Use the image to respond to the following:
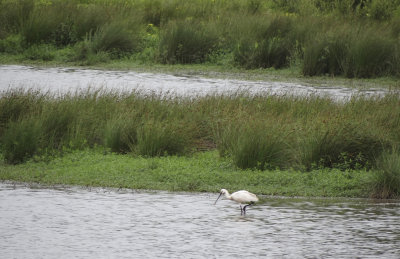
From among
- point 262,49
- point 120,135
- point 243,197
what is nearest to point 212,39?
point 262,49

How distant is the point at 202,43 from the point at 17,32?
6.96 meters

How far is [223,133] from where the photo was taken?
13.8m

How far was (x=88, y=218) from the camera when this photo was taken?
417 inches

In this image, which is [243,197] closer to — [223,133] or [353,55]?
[223,133]

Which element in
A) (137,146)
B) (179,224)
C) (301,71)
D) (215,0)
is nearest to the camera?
(179,224)

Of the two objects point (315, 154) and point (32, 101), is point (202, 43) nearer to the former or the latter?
point (32, 101)

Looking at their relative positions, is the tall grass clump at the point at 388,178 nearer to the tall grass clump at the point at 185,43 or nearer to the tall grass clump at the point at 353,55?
the tall grass clump at the point at 353,55

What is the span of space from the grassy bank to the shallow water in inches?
193

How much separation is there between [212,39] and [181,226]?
17224 millimetres

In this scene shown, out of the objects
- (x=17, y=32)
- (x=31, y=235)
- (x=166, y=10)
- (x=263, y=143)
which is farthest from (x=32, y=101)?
(x=166, y=10)

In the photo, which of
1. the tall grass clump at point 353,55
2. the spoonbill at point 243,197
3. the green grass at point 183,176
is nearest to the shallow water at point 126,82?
the tall grass clump at point 353,55

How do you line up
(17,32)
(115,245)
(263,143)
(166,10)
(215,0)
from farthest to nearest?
(215,0)
(166,10)
(17,32)
(263,143)
(115,245)

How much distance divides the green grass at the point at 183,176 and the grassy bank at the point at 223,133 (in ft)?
0.22

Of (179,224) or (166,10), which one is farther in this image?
(166,10)
